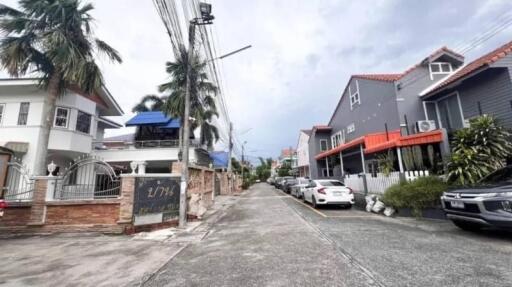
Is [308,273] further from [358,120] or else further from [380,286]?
[358,120]

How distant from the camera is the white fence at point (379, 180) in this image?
9586 millimetres

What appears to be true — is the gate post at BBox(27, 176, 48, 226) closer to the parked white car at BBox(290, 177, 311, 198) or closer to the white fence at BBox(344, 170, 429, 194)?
the parked white car at BBox(290, 177, 311, 198)

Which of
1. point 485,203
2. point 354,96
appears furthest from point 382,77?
point 485,203

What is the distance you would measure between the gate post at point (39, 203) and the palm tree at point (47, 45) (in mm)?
4329

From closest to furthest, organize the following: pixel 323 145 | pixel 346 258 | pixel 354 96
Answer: pixel 346 258 → pixel 354 96 → pixel 323 145

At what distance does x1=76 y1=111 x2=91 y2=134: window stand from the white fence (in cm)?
1726

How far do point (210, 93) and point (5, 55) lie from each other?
1447 cm

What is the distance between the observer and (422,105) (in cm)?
1412

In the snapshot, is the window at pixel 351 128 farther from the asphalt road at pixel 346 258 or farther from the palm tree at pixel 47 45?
the palm tree at pixel 47 45

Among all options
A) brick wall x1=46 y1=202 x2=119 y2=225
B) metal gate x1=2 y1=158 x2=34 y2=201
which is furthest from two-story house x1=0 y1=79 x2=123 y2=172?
brick wall x1=46 y1=202 x2=119 y2=225

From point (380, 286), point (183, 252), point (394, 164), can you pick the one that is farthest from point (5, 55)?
point (394, 164)

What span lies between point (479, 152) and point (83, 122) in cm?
2010

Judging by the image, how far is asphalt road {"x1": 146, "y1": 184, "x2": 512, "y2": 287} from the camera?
3.58m

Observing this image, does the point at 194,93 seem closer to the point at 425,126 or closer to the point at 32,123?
the point at 32,123
